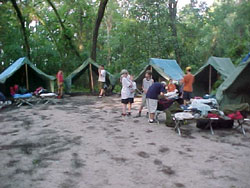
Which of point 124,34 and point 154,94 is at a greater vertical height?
point 124,34

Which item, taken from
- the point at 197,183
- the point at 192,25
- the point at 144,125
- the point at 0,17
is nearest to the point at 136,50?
the point at 192,25

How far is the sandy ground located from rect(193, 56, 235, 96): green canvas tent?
5349mm

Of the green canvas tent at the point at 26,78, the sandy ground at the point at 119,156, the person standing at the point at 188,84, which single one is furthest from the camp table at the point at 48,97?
the person standing at the point at 188,84

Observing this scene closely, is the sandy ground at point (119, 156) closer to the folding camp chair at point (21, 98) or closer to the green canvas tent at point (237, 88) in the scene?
the green canvas tent at point (237, 88)

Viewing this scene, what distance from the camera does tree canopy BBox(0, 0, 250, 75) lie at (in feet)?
63.0

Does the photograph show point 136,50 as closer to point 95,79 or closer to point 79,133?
point 95,79

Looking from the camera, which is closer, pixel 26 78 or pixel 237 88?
pixel 237 88

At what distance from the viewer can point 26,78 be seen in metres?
13.3

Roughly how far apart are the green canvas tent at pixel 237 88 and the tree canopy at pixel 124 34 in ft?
31.7

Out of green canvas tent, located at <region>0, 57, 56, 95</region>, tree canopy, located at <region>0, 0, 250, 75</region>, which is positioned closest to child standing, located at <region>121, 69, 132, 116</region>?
green canvas tent, located at <region>0, 57, 56, 95</region>

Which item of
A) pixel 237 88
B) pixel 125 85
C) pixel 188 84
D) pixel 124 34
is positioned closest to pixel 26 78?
pixel 125 85

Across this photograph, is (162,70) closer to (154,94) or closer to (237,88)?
(237,88)

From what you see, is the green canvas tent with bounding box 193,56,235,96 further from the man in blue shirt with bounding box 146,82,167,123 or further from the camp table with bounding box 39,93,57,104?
the camp table with bounding box 39,93,57,104

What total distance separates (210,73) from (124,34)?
1197 cm
